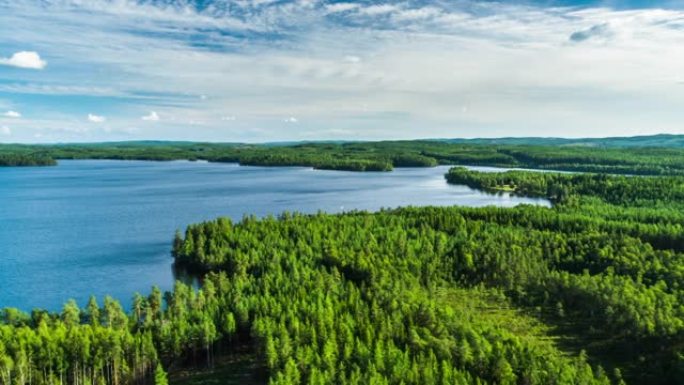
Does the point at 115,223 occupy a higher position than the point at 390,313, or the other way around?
the point at 115,223

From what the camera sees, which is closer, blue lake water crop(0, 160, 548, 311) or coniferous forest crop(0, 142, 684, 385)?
coniferous forest crop(0, 142, 684, 385)

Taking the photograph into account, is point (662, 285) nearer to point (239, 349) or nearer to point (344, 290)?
point (344, 290)

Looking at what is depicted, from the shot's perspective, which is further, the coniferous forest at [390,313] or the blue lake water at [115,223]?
the blue lake water at [115,223]

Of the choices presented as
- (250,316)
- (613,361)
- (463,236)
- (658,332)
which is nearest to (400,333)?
(250,316)

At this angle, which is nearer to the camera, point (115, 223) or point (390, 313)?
point (390, 313)
